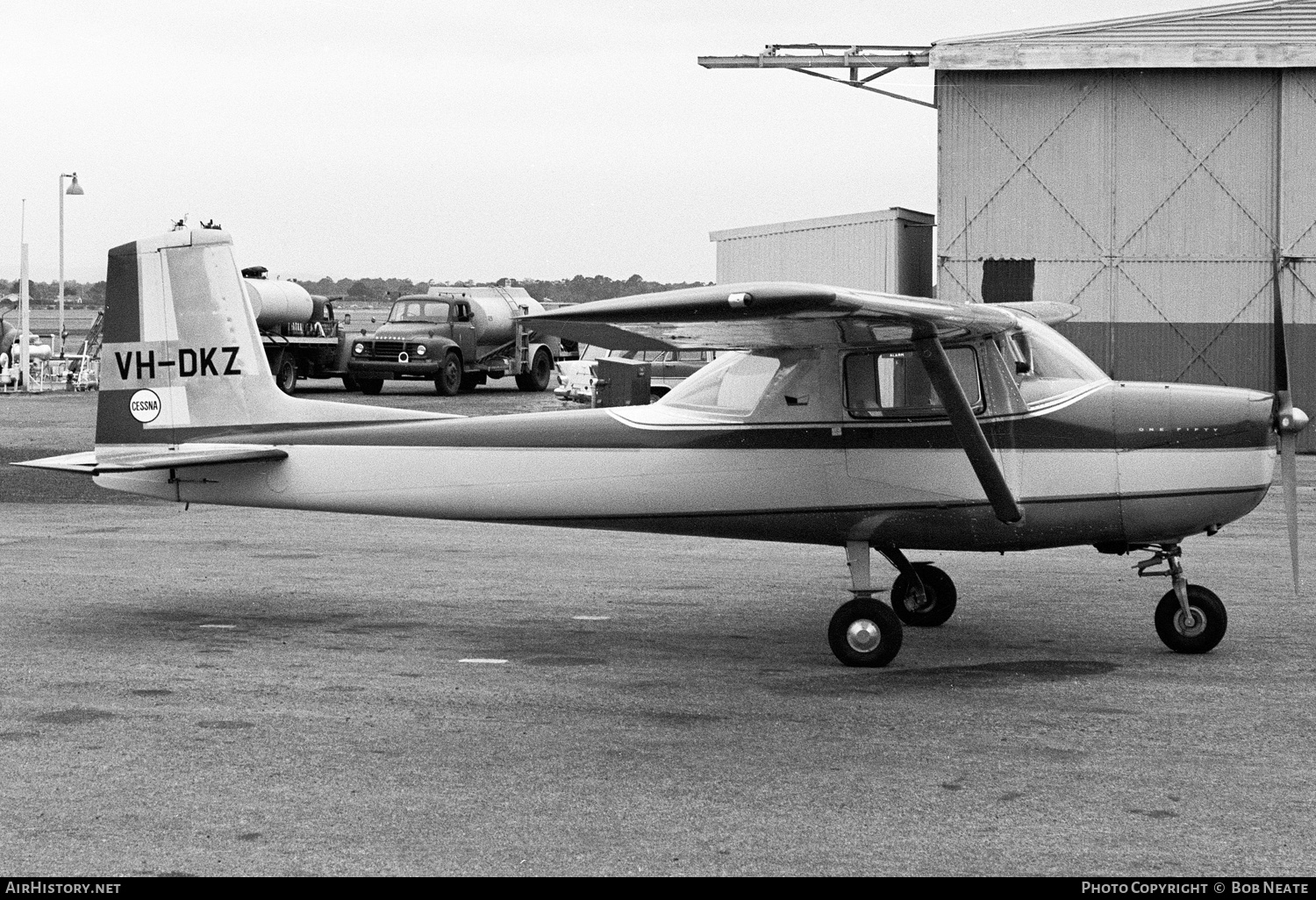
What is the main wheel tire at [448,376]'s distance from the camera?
1458 inches

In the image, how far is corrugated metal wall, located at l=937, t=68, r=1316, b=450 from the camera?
23.8m

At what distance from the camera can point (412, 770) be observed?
641 centimetres

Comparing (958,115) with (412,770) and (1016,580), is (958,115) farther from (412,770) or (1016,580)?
(412,770)

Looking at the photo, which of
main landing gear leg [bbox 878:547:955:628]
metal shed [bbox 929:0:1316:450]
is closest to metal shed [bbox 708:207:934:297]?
metal shed [bbox 929:0:1316:450]

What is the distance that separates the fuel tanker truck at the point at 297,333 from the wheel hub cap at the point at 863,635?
101 ft

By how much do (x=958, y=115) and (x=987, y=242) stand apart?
2150 millimetres

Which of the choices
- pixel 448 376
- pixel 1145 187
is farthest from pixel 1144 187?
pixel 448 376

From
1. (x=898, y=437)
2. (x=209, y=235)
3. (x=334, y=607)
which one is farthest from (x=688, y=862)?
(x=209, y=235)

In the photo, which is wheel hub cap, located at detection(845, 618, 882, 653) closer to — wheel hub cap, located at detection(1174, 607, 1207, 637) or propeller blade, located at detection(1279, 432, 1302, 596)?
wheel hub cap, located at detection(1174, 607, 1207, 637)

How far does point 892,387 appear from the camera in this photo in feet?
29.2

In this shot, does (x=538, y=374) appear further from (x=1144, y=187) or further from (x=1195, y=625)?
(x=1195, y=625)

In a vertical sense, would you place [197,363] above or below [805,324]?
below

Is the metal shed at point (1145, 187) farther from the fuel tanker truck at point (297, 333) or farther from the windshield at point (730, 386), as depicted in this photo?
the fuel tanker truck at point (297, 333)

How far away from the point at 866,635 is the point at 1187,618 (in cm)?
198
